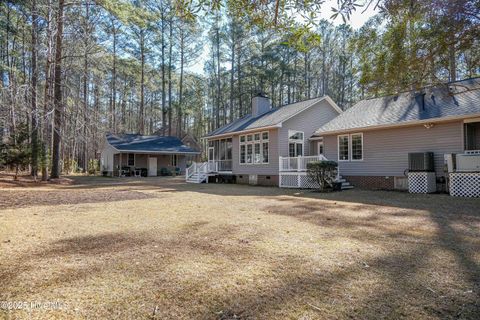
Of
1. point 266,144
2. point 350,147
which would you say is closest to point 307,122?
point 266,144

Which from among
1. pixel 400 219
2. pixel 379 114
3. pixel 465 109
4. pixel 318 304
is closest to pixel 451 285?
pixel 318 304

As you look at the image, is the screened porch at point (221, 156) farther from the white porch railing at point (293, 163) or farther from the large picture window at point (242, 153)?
the white porch railing at point (293, 163)

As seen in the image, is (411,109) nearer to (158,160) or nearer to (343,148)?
(343,148)

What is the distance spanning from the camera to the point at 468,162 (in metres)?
9.85

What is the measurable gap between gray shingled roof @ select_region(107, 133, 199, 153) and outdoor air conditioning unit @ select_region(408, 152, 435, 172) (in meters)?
19.9

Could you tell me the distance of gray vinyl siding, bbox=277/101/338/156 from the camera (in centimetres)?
1591

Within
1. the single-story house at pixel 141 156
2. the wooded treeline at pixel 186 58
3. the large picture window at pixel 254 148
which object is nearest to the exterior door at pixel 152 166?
the single-story house at pixel 141 156

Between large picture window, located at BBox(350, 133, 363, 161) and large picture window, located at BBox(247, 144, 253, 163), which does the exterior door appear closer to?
large picture window, located at BBox(247, 144, 253, 163)

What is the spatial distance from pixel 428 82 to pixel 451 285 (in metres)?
4.59

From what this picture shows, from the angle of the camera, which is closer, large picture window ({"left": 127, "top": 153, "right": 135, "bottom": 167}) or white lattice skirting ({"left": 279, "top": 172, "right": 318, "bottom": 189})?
white lattice skirting ({"left": 279, "top": 172, "right": 318, "bottom": 189})

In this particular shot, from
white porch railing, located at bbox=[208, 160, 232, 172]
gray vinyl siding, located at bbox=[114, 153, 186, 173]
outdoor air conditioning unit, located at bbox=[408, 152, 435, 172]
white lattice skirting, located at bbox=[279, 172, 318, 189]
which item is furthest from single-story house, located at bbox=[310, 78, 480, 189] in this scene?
gray vinyl siding, located at bbox=[114, 153, 186, 173]

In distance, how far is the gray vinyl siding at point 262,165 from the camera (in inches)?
627

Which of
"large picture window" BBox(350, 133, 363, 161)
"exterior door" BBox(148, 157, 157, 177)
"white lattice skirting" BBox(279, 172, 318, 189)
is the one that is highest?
"large picture window" BBox(350, 133, 363, 161)

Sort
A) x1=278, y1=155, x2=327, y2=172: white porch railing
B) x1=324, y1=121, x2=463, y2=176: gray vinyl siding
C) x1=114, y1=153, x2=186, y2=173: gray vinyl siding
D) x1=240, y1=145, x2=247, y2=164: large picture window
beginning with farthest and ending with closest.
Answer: x1=114, y1=153, x2=186, y2=173: gray vinyl siding, x1=240, y1=145, x2=247, y2=164: large picture window, x1=278, y1=155, x2=327, y2=172: white porch railing, x1=324, y1=121, x2=463, y2=176: gray vinyl siding
